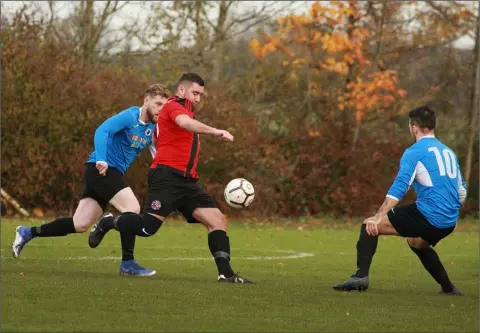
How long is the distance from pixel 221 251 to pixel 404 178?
194cm

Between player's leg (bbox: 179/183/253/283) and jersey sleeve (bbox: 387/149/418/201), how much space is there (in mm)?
1759

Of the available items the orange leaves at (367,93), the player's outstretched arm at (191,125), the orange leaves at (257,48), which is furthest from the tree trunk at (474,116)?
the player's outstretched arm at (191,125)

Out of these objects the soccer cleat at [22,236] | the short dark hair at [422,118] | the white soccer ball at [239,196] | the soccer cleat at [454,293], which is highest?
the short dark hair at [422,118]

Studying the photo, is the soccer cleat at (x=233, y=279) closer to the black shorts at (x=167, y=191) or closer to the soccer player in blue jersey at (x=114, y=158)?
the black shorts at (x=167, y=191)

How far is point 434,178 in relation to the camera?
30.6 ft

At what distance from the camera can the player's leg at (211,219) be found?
32.9ft

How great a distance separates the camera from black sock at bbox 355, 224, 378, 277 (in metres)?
9.46

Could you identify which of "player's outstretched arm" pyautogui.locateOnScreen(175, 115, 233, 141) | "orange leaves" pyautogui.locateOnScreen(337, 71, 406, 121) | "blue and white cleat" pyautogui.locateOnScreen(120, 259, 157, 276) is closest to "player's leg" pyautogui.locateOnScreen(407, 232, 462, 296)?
"player's outstretched arm" pyautogui.locateOnScreen(175, 115, 233, 141)

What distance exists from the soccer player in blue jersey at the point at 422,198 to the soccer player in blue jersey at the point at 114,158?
8.82ft

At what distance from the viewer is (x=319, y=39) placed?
93.3 feet

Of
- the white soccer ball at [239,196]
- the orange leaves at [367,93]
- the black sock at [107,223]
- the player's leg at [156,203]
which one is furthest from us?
the orange leaves at [367,93]

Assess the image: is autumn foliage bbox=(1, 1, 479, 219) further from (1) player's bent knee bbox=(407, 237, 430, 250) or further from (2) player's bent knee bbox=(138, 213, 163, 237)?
(1) player's bent knee bbox=(407, 237, 430, 250)

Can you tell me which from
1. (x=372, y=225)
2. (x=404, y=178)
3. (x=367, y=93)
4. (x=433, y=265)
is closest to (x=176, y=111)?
(x=372, y=225)

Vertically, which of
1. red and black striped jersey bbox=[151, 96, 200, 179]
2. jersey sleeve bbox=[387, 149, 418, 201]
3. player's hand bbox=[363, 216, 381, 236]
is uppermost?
red and black striped jersey bbox=[151, 96, 200, 179]
